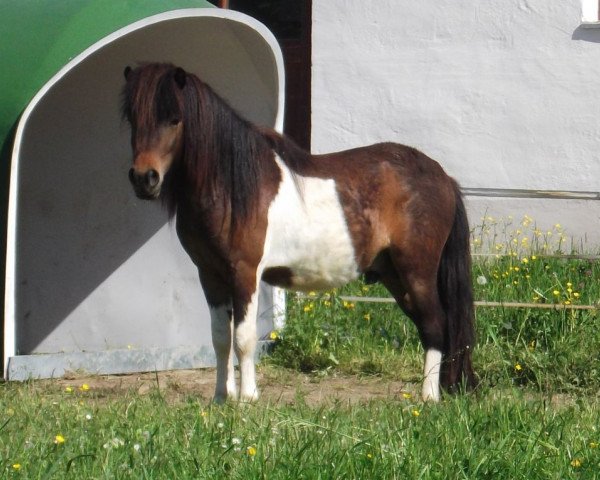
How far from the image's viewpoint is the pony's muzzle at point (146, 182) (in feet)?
18.8

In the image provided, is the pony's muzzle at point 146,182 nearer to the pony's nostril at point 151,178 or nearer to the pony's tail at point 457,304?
the pony's nostril at point 151,178

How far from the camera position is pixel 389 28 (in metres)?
10.2

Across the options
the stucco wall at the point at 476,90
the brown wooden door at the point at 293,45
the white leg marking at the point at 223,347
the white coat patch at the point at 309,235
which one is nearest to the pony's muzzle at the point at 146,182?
the white coat patch at the point at 309,235

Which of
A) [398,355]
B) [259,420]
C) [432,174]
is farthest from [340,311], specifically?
[259,420]

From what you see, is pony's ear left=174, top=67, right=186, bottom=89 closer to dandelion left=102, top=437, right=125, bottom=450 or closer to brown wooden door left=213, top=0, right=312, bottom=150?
dandelion left=102, top=437, right=125, bottom=450

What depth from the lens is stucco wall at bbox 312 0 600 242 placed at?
9.86 meters

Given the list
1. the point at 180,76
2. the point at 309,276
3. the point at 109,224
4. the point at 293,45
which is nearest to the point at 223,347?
the point at 309,276

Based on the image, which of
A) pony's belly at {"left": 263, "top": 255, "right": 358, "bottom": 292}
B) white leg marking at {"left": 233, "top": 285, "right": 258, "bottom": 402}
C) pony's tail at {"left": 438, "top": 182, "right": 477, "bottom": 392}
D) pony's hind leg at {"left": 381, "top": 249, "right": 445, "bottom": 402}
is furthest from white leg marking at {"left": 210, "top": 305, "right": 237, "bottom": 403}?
pony's tail at {"left": 438, "top": 182, "right": 477, "bottom": 392}

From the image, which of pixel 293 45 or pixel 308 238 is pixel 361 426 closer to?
pixel 308 238

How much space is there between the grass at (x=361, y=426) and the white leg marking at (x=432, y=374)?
14.8 inches

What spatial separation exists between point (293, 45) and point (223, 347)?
5.53 m

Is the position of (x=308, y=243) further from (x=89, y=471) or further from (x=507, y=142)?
(x=507, y=142)

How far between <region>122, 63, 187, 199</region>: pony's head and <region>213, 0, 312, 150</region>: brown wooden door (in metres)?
5.29

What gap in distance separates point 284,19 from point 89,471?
25.2 ft
